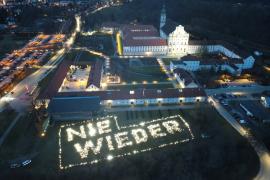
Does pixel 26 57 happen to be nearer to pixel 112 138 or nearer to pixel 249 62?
pixel 112 138

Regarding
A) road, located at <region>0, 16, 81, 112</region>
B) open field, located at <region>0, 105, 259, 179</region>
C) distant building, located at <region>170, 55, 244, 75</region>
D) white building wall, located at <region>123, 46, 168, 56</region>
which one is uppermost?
white building wall, located at <region>123, 46, 168, 56</region>

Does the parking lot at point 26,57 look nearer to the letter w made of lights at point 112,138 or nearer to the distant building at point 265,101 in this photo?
the letter w made of lights at point 112,138

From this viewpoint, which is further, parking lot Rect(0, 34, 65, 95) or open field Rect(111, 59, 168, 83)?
open field Rect(111, 59, 168, 83)

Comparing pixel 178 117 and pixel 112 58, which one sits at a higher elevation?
pixel 112 58

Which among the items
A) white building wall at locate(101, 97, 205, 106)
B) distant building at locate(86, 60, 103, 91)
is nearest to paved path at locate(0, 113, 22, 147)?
distant building at locate(86, 60, 103, 91)

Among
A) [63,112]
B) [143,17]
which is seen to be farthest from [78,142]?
[143,17]

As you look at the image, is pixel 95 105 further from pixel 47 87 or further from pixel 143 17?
pixel 143 17

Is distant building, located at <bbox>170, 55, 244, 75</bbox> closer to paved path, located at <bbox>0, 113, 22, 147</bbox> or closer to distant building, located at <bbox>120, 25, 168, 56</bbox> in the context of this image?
distant building, located at <bbox>120, 25, 168, 56</bbox>
